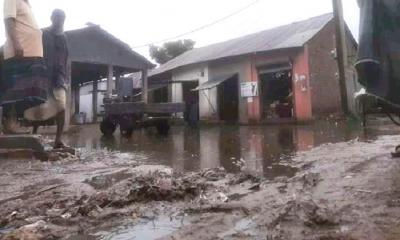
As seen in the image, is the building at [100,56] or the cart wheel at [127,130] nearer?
the cart wheel at [127,130]

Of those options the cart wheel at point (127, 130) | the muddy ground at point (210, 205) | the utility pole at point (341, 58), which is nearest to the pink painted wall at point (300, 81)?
the utility pole at point (341, 58)

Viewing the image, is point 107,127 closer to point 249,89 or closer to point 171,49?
point 249,89

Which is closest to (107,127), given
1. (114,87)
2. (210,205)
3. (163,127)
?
(163,127)

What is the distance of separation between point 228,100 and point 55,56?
1837 cm

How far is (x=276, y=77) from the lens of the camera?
22.2m

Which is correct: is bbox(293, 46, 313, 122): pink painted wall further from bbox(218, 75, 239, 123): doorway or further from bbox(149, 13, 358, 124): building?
bbox(218, 75, 239, 123): doorway

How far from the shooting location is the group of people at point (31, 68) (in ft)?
17.1

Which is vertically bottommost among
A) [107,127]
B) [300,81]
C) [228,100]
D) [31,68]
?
[107,127]

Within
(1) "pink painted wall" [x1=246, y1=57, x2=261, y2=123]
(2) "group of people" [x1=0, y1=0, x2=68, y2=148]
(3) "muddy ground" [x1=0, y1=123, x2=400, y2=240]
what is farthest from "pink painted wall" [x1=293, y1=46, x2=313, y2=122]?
(3) "muddy ground" [x1=0, y1=123, x2=400, y2=240]

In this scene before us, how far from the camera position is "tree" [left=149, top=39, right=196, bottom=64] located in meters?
36.5

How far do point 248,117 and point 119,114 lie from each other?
10.5m

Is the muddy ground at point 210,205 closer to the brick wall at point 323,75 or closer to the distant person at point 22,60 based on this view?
the distant person at point 22,60

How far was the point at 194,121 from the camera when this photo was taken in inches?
739

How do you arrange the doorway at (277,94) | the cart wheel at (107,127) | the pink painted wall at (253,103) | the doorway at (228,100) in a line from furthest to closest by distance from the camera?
the doorway at (228,100) < the pink painted wall at (253,103) < the doorway at (277,94) < the cart wheel at (107,127)
